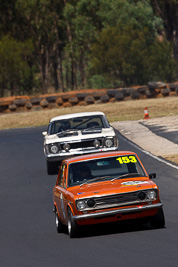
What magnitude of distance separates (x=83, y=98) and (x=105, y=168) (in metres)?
35.6

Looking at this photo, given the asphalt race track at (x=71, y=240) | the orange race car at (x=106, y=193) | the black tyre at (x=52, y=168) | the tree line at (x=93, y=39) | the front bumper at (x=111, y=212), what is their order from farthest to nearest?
the tree line at (x=93, y=39) → the black tyre at (x=52, y=168) → the orange race car at (x=106, y=193) → the front bumper at (x=111, y=212) → the asphalt race track at (x=71, y=240)

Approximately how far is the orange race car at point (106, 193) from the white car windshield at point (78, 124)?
8.55 m

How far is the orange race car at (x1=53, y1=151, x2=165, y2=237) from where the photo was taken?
10055mm

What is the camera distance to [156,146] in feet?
80.4

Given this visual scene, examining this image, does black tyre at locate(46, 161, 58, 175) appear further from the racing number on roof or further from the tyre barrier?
the tyre barrier

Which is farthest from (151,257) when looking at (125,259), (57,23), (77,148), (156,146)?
(57,23)

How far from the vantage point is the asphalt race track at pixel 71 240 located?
8.60 meters

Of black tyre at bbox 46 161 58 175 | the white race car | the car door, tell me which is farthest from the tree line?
the car door

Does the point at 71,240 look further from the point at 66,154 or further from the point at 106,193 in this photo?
the point at 66,154

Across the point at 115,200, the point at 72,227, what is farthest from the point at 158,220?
the point at 72,227

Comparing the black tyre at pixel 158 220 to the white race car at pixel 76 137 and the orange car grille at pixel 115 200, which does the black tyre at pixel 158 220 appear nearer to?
the orange car grille at pixel 115 200

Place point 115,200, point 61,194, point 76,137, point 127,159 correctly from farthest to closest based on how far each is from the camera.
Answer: point 76,137 → point 127,159 → point 61,194 → point 115,200

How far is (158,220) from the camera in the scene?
10.3m

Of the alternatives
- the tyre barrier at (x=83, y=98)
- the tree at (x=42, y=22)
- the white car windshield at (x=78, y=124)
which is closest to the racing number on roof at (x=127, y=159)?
the white car windshield at (x=78, y=124)
